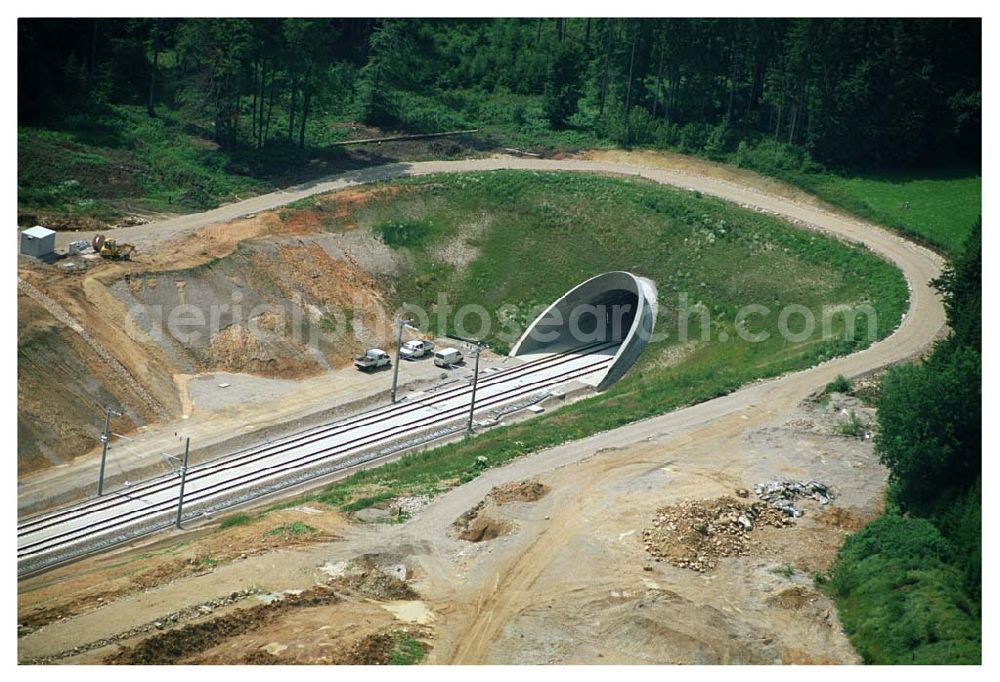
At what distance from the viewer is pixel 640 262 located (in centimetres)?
8012

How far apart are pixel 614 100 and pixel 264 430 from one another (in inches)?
1977

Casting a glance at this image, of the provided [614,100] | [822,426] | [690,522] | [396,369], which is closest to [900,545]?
[690,522]

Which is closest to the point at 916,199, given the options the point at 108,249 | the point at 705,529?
the point at 705,529

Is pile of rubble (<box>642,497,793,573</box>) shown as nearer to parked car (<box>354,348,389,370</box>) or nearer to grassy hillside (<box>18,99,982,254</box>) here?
parked car (<box>354,348,389,370</box>)

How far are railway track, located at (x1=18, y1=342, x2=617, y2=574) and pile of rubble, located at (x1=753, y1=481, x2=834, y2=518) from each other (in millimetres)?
19181

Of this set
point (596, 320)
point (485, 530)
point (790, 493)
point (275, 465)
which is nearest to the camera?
point (485, 530)

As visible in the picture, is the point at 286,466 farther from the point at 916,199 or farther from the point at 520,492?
the point at 916,199

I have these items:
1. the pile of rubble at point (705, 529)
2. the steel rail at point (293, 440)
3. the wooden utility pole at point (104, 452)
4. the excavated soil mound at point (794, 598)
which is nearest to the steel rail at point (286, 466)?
the steel rail at point (293, 440)

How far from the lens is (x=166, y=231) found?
78062 millimetres

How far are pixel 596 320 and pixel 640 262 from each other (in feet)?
15.1

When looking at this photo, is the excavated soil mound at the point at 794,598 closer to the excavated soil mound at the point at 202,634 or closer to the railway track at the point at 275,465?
the excavated soil mound at the point at 202,634

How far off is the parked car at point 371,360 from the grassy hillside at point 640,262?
597 centimetres

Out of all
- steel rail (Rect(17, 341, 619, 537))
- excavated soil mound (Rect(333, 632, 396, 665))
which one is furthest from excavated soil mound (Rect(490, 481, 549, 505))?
steel rail (Rect(17, 341, 619, 537))

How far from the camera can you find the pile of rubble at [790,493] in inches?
2052
